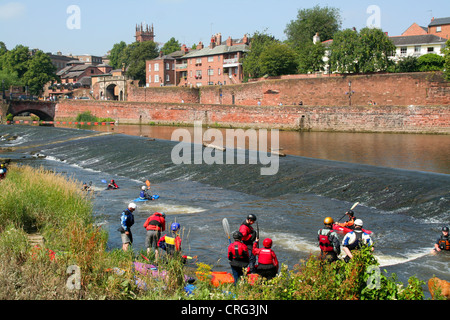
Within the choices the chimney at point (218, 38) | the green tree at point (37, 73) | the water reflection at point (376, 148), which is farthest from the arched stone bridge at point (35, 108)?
the water reflection at point (376, 148)

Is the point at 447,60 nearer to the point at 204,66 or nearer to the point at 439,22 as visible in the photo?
the point at 439,22

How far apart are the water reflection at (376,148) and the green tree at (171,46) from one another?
206 ft

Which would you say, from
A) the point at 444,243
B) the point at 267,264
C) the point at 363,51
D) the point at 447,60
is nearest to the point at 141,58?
the point at 363,51

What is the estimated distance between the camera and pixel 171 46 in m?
106

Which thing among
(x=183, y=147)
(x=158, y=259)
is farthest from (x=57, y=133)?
(x=158, y=259)

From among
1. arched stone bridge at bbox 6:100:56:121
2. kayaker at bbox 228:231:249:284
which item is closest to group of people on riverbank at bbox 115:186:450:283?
kayaker at bbox 228:231:249:284

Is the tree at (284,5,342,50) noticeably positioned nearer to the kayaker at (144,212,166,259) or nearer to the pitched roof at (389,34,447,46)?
the pitched roof at (389,34,447,46)

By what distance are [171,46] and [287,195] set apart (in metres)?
92.9

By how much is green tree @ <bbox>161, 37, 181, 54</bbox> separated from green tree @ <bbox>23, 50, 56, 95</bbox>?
24.9m

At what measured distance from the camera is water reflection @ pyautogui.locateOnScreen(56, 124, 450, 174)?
2731cm

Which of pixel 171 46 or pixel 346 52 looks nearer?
pixel 346 52

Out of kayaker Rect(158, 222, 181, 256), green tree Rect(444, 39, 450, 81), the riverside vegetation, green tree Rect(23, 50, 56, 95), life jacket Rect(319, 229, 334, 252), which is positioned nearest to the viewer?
the riverside vegetation

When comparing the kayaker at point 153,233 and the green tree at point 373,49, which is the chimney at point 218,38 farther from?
the kayaker at point 153,233

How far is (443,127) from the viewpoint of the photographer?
138 feet
